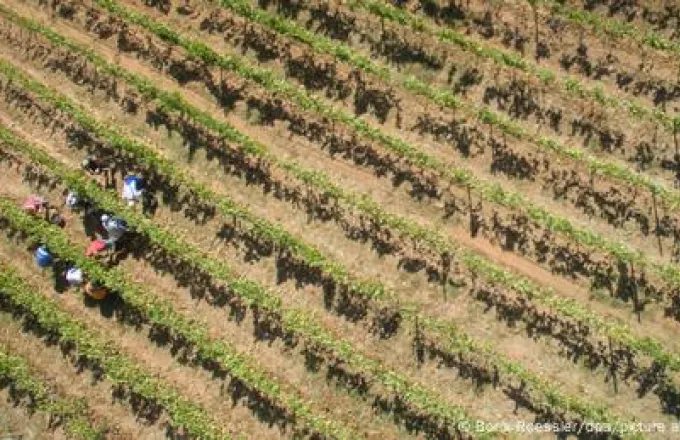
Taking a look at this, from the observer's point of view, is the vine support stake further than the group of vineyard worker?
No

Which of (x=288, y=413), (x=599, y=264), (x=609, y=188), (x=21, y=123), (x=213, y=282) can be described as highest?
(x=609, y=188)

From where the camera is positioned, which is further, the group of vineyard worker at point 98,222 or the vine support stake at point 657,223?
the group of vineyard worker at point 98,222

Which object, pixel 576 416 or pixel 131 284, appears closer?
pixel 576 416

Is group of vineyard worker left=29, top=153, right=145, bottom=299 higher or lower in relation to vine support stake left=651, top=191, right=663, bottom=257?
lower

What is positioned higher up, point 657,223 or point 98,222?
point 657,223

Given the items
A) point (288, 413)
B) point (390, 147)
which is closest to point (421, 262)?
point (390, 147)

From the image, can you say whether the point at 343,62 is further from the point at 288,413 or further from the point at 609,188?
the point at 288,413

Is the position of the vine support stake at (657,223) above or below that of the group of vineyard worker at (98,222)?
above

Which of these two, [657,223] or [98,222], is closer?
[657,223]
